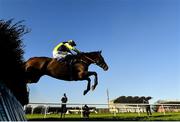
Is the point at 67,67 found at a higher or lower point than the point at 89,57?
lower

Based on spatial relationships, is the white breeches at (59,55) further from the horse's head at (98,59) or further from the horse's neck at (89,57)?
the horse's head at (98,59)

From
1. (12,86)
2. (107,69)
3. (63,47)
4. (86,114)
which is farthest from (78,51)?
(12,86)

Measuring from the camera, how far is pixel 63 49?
11367 mm

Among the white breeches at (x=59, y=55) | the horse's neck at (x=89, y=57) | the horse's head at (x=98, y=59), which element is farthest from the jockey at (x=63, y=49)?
the horse's head at (x=98, y=59)

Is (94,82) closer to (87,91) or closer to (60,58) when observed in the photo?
(87,91)

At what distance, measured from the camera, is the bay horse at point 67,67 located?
1124 cm

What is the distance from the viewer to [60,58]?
37.7ft

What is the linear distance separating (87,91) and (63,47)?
169 centimetres

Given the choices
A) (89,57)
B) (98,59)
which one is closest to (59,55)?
(89,57)

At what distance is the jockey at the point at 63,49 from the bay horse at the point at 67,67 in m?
0.20

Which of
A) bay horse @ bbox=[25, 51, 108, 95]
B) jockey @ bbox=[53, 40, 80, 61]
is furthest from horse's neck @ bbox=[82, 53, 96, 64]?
jockey @ bbox=[53, 40, 80, 61]

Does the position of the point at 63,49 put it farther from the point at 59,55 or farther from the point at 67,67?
the point at 67,67

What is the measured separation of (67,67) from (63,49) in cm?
60

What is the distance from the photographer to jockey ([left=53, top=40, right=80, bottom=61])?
11086 mm
